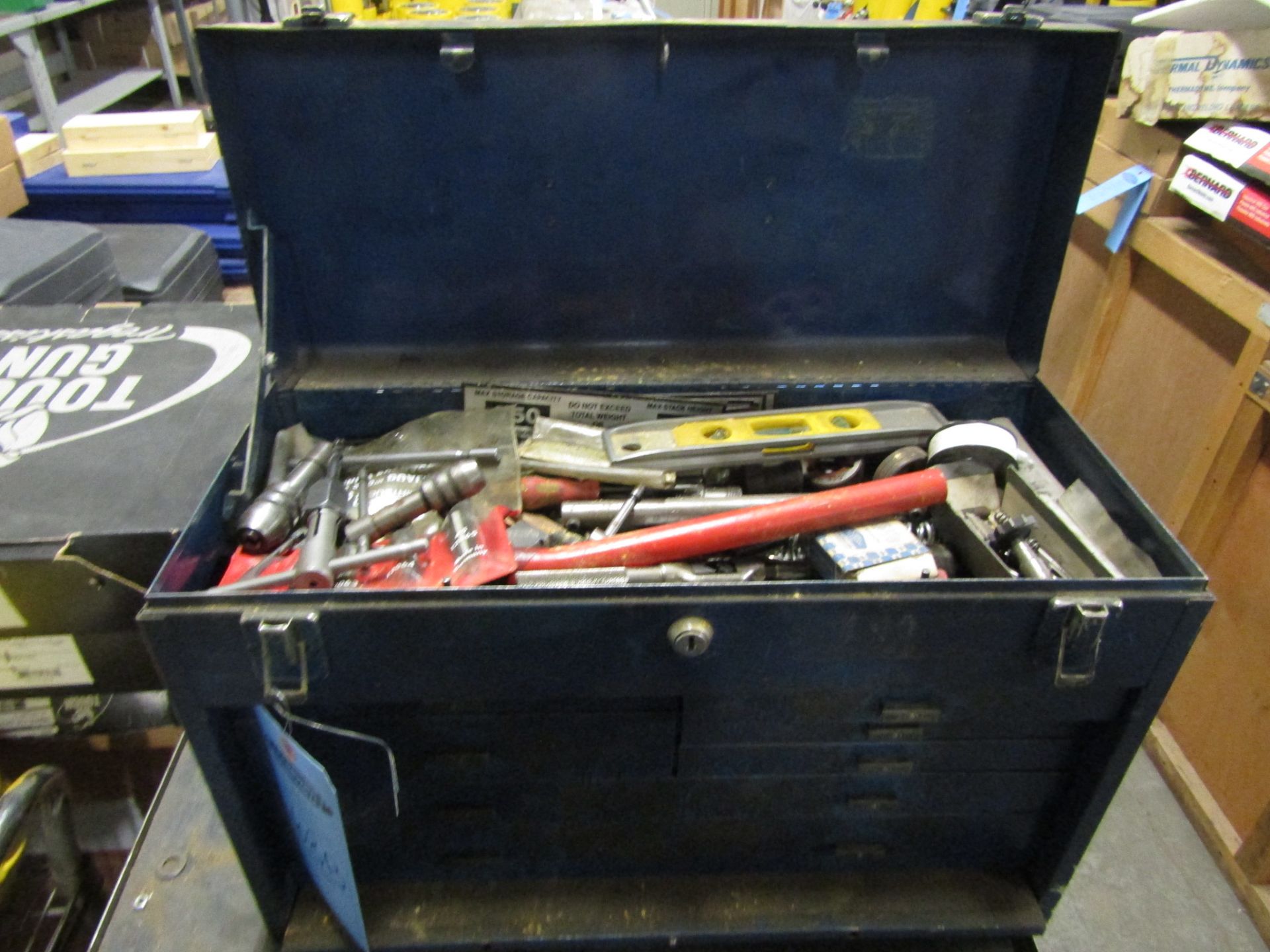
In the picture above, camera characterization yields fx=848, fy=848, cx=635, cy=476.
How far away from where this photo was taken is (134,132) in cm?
190

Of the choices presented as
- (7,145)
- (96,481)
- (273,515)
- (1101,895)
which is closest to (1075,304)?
(1101,895)

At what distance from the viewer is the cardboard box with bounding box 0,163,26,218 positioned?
170 centimetres

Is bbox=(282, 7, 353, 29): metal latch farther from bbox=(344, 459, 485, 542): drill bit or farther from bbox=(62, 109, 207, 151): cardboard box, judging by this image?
bbox=(62, 109, 207, 151): cardboard box

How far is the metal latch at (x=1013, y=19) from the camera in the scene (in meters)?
0.73

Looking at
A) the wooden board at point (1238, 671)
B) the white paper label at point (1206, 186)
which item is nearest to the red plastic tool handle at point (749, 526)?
the wooden board at point (1238, 671)

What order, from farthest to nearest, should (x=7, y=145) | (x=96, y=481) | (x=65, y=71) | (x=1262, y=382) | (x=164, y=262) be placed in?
1. (x=65, y=71)
2. (x=7, y=145)
3. (x=164, y=262)
4. (x=1262, y=382)
5. (x=96, y=481)

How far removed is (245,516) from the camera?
696mm

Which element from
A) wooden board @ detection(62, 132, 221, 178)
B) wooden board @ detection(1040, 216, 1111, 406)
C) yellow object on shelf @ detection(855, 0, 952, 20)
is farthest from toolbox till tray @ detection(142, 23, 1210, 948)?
wooden board @ detection(62, 132, 221, 178)

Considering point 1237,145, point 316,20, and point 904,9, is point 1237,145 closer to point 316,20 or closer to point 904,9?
point 316,20

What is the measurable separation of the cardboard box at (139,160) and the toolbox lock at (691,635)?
177 centimetres

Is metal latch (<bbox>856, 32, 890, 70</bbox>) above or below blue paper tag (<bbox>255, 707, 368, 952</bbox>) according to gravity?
above

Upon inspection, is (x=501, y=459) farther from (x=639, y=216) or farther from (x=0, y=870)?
(x=0, y=870)

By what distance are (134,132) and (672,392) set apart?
169 cm

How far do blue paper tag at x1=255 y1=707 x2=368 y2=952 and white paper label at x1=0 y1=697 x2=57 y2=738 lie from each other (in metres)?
0.35
